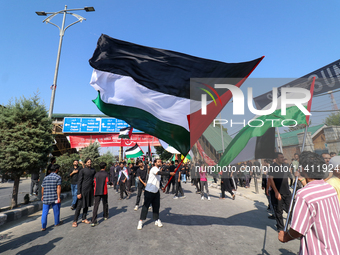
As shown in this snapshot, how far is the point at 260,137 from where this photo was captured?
15.3 feet

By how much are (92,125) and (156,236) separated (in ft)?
96.1

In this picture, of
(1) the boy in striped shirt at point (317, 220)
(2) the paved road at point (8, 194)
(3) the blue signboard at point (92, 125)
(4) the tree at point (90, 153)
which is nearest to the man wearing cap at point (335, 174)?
(1) the boy in striped shirt at point (317, 220)

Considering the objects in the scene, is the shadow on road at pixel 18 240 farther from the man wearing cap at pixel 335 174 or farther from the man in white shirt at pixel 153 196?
the man wearing cap at pixel 335 174

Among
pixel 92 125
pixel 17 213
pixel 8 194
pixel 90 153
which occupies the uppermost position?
pixel 92 125

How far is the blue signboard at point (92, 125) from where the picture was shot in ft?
99.3

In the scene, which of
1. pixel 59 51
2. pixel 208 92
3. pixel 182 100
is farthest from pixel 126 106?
pixel 59 51

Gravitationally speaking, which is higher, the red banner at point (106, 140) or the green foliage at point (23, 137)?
the red banner at point (106, 140)

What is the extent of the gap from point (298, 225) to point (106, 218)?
5831 mm

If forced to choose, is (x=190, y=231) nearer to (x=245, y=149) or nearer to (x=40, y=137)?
(x=245, y=149)

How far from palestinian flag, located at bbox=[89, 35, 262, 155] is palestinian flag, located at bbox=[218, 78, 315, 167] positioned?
767 mm

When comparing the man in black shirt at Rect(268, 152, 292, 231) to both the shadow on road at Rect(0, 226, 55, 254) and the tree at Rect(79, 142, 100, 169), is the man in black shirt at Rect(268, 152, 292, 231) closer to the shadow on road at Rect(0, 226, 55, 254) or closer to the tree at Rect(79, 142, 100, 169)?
the shadow on road at Rect(0, 226, 55, 254)

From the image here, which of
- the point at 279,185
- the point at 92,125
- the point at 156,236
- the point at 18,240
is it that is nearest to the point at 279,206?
the point at 279,185

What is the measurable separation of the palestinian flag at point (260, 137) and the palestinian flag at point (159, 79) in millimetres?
767

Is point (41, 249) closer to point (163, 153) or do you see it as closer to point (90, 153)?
point (90, 153)
